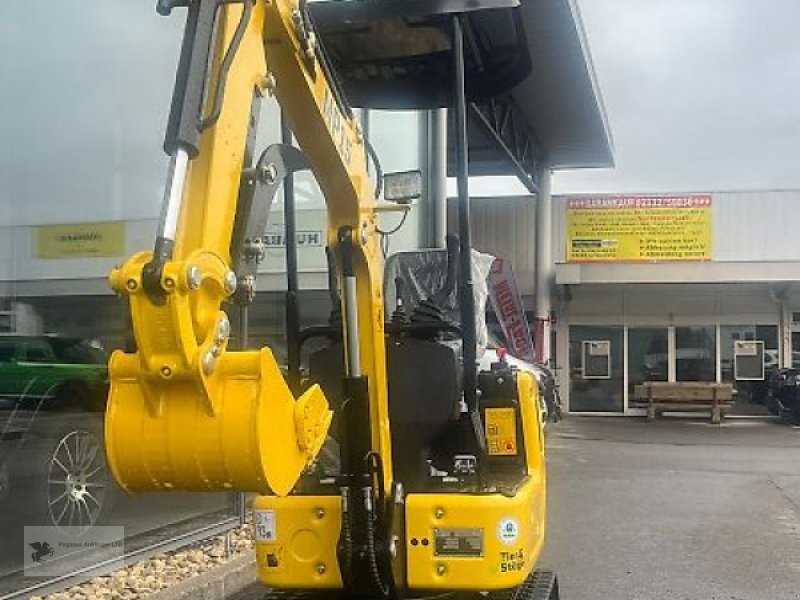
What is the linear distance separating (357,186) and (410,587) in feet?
5.72

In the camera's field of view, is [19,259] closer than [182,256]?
No

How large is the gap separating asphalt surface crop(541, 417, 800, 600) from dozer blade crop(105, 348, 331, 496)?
451 centimetres

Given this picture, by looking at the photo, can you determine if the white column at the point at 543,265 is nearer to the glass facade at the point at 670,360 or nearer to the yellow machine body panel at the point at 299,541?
the glass facade at the point at 670,360

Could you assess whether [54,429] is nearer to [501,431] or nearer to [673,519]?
[501,431]

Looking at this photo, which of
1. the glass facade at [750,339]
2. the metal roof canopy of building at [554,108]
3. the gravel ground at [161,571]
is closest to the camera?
the gravel ground at [161,571]

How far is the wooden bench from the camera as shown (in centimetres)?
2138

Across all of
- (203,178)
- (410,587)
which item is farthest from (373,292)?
(203,178)

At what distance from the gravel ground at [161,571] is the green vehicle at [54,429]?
41cm

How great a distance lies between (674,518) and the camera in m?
9.81

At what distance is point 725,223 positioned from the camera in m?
21.7

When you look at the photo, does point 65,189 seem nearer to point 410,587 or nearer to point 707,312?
point 410,587

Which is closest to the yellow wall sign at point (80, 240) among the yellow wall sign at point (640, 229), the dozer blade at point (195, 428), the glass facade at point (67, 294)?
the glass facade at point (67, 294)

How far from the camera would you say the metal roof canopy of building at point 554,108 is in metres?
14.5

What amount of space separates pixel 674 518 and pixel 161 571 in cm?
527
